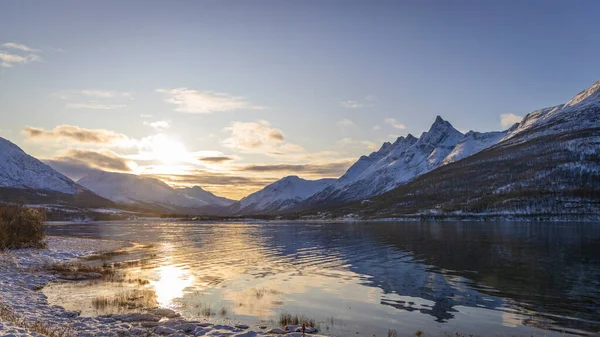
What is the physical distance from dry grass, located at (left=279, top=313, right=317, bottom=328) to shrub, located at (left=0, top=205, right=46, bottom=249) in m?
60.5

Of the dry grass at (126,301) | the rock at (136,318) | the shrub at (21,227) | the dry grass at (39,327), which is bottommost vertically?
the dry grass at (126,301)

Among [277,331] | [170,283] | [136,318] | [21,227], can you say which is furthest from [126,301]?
[21,227]

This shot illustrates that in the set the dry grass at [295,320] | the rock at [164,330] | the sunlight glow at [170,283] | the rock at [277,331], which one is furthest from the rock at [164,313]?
the rock at [277,331]

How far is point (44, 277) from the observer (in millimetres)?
46750

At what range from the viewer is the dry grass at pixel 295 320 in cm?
2947

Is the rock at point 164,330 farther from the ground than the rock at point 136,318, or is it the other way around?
the rock at point 164,330

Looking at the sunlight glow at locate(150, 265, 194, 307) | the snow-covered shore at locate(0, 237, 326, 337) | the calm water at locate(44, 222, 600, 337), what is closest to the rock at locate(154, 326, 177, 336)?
the snow-covered shore at locate(0, 237, 326, 337)

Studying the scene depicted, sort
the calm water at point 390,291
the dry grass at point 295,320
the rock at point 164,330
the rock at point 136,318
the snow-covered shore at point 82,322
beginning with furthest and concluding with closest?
the calm water at point 390,291
the dry grass at point 295,320
the rock at point 136,318
the rock at point 164,330
the snow-covered shore at point 82,322

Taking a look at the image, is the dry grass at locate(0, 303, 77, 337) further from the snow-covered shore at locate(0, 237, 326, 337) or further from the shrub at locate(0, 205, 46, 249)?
the shrub at locate(0, 205, 46, 249)

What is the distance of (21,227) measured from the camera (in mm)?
75062

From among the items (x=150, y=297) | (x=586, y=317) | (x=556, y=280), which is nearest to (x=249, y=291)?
(x=150, y=297)

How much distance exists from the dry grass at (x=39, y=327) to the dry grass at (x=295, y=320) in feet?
43.4

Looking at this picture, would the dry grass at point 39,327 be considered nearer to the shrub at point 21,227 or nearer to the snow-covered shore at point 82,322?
the snow-covered shore at point 82,322

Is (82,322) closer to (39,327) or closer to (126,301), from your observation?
(39,327)
